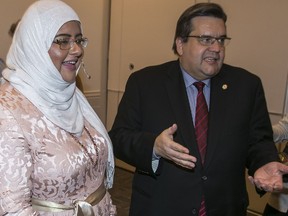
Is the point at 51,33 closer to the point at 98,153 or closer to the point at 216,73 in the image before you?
the point at 98,153

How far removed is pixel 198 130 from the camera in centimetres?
159

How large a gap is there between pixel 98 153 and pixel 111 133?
308 mm

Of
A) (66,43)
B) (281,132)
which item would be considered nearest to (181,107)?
(66,43)

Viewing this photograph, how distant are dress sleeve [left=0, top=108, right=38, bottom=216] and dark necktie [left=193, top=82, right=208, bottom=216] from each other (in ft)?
2.49

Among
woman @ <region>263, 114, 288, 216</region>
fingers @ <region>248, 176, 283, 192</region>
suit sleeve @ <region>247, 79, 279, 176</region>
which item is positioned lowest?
woman @ <region>263, 114, 288, 216</region>

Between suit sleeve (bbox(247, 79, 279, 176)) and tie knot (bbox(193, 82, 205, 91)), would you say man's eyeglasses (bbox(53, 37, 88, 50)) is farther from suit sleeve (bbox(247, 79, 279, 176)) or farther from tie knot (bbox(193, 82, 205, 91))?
suit sleeve (bbox(247, 79, 279, 176))

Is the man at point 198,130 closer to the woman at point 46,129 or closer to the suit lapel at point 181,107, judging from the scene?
the suit lapel at point 181,107

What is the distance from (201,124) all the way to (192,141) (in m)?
0.10

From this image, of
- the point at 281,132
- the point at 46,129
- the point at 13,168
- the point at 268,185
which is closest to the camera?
the point at 13,168

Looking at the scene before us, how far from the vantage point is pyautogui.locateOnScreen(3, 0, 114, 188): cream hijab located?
127cm

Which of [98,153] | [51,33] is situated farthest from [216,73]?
[51,33]

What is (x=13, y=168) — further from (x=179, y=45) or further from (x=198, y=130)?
(x=179, y=45)

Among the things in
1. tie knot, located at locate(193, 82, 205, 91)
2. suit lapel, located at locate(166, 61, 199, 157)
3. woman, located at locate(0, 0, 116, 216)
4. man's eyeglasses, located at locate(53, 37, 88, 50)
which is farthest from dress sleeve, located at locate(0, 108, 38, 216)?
tie knot, located at locate(193, 82, 205, 91)

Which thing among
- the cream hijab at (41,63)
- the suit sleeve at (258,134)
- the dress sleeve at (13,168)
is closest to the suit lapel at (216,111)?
the suit sleeve at (258,134)
